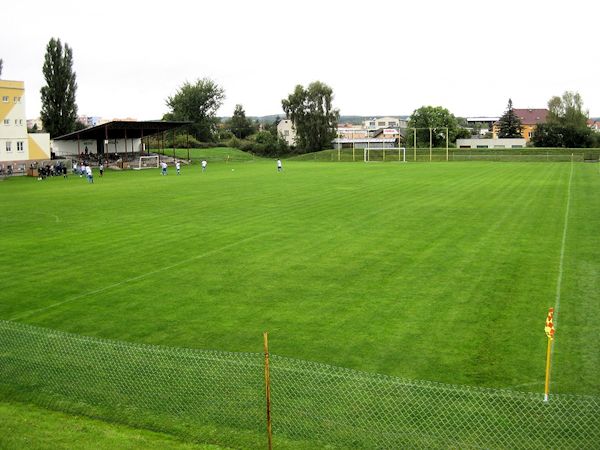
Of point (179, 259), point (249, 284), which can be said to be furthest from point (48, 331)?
point (179, 259)

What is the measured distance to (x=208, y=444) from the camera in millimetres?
9500

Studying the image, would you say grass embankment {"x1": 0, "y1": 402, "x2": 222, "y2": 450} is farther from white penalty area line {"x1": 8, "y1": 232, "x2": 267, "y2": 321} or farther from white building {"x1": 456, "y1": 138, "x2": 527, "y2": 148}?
white building {"x1": 456, "y1": 138, "x2": 527, "y2": 148}

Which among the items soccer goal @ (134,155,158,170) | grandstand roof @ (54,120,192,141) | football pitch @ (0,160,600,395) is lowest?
football pitch @ (0,160,600,395)

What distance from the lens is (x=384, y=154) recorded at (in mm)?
100938

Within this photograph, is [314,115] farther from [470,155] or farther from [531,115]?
[531,115]

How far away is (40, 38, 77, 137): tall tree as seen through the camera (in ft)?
281

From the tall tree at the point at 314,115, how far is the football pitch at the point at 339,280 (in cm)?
8879

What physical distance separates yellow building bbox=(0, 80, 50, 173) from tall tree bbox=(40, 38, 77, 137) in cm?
1491

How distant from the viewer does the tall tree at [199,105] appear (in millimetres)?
126562

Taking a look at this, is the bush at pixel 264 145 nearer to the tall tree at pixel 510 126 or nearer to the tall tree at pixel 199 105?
the tall tree at pixel 199 105

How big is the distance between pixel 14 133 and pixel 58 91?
60.2 ft

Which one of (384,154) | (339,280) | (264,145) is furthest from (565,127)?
(339,280)

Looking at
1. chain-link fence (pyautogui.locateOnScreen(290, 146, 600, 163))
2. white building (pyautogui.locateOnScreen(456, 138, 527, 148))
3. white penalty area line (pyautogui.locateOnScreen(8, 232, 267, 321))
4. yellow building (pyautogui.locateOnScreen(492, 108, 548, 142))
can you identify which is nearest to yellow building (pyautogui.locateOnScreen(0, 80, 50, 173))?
chain-link fence (pyautogui.locateOnScreen(290, 146, 600, 163))

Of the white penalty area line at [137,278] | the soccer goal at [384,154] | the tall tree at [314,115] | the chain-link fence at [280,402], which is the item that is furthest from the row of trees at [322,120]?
the chain-link fence at [280,402]
